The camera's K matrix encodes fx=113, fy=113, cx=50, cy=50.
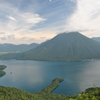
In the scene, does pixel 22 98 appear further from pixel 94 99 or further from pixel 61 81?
pixel 61 81

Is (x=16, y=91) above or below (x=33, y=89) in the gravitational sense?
above

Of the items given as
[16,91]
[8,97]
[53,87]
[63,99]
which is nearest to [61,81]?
[53,87]

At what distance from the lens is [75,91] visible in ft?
271

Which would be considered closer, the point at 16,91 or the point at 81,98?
the point at 81,98

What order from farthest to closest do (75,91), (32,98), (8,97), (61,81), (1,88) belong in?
(61,81) < (75,91) < (1,88) < (32,98) < (8,97)

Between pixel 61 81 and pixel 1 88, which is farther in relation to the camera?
pixel 61 81

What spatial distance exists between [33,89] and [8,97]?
115 ft

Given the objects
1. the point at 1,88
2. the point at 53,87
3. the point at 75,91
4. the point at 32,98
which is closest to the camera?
the point at 32,98

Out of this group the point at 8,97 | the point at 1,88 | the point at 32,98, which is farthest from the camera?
the point at 1,88

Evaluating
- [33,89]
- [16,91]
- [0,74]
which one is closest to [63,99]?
[16,91]

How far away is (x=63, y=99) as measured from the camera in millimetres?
62312

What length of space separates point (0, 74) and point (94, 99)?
497 ft

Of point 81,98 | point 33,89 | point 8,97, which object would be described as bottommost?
point 33,89

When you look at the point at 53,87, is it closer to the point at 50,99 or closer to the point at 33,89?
the point at 33,89
